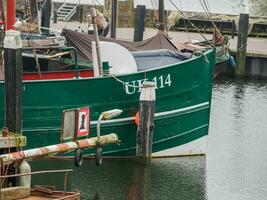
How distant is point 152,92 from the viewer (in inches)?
887

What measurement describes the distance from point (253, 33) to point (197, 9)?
15.8ft

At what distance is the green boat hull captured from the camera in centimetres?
2247

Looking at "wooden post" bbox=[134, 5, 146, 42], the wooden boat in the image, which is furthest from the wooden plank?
"wooden post" bbox=[134, 5, 146, 42]

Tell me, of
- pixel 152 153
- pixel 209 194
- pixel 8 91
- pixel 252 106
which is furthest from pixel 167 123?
pixel 252 106

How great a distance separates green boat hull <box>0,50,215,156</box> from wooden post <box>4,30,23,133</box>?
375cm

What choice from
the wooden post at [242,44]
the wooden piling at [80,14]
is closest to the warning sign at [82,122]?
the wooden post at [242,44]

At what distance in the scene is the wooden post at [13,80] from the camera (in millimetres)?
18000

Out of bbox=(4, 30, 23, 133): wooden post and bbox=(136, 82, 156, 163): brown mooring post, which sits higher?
bbox=(4, 30, 23, 133): wooden post

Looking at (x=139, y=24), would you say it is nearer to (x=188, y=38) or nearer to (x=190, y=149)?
(x=188, y=38)

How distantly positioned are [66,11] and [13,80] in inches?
1385

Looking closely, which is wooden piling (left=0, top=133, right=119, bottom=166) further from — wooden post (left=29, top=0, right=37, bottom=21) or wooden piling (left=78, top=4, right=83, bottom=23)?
wooden piling (left=78, top=4, right=83, bottom=23)

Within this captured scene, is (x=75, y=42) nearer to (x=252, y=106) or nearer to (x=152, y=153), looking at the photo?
(x=152, y=153)

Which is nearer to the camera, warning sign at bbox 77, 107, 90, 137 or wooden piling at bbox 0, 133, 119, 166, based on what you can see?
wooden piling at bbox 0, 133, 119, 166

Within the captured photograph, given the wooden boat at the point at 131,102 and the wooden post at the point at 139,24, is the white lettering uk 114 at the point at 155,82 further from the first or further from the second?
the wooden post at the point at 139,24
